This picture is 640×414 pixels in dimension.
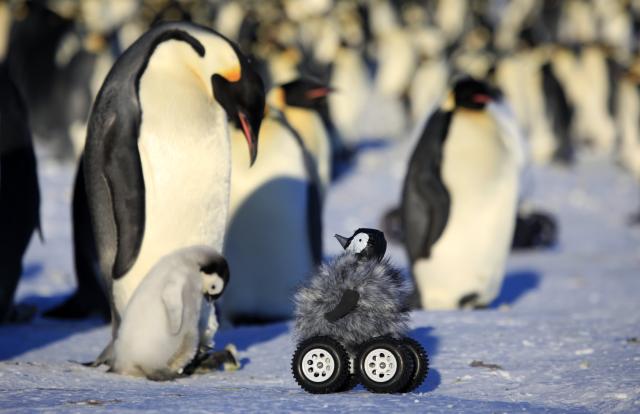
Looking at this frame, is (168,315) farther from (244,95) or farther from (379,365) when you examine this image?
(244,95)

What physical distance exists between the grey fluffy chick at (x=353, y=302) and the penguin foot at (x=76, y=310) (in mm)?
2725

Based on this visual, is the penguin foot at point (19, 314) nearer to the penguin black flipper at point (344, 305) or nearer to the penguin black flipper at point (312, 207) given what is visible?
the penguin black flipper at point (312, 207)

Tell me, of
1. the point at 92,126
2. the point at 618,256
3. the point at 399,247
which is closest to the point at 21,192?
the point at 92,126

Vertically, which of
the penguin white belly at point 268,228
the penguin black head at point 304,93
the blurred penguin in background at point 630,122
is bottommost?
the penguin white belly at point 268,228

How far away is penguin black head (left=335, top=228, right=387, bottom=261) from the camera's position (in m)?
Answer: 3.83

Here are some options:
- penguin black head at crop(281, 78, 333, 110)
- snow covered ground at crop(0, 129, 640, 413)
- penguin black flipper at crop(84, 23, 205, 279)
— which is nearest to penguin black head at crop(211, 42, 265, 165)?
penguin black flipper at crop(84, 23, 205, 279)

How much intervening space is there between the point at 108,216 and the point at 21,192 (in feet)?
5.10

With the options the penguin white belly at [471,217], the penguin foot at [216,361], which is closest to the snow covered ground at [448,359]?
the penguin foot at [216,361]

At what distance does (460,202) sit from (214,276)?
2.95m

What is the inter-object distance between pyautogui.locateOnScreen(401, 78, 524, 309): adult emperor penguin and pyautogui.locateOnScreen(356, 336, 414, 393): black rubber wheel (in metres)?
3.38

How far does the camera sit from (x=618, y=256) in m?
10.3

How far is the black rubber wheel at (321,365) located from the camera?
12.0 ft

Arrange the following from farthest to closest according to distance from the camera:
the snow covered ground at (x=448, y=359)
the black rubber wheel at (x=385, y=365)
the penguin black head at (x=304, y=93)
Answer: the penguin black head at (x=304, y=93), the black rubber wheel at (x=385, y=365), the snow covered ground at (x=448, y=359)

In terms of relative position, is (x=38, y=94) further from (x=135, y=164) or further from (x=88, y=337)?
(x=135, y=164)
